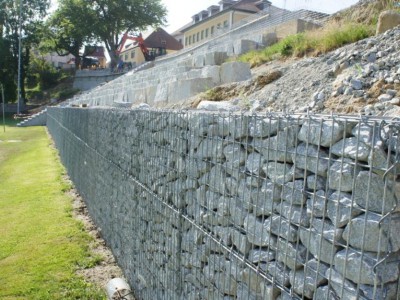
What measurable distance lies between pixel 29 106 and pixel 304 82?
5326 cm

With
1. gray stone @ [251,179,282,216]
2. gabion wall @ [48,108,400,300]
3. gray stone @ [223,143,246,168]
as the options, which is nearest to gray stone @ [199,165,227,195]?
gabion wall @ [48,108,400,300]


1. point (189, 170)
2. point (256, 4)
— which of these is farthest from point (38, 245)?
point (256, 4)

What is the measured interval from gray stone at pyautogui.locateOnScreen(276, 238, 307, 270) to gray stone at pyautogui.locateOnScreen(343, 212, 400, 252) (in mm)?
371

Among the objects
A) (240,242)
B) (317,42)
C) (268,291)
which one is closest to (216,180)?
(240,242)

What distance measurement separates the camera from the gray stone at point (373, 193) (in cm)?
186

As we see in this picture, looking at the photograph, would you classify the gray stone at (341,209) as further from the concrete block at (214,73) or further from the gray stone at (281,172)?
the concrete block at (214,73)

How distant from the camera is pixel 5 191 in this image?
40.3 ft

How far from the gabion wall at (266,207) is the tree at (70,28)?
58964 mm

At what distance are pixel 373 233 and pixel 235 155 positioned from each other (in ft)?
4.24

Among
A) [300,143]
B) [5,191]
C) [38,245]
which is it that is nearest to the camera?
[300,143]

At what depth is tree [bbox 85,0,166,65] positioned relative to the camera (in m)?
59.7

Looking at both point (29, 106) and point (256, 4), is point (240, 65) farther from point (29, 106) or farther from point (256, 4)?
point (29, 106)

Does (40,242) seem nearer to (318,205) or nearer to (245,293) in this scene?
(245,293)

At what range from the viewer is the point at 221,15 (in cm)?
5209
